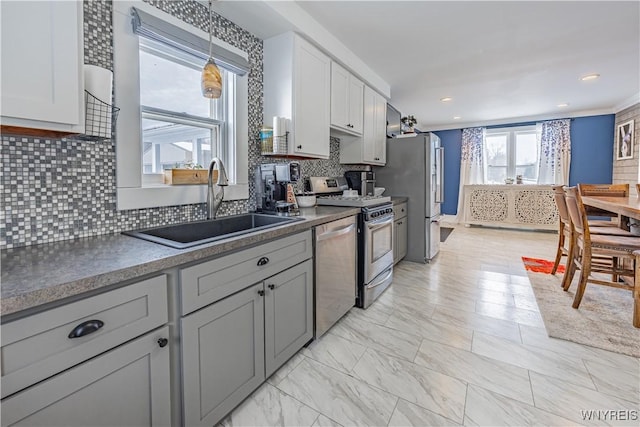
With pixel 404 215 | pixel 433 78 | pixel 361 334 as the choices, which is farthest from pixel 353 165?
pixel 361 334

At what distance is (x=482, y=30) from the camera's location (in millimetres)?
2643

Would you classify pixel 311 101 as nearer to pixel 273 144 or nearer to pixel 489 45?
pixel 273 144

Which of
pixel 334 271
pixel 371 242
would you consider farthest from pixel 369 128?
pixel 334 271

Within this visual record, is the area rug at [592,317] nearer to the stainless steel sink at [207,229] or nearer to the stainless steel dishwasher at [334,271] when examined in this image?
the stainless steel dishwasher at [334,271]

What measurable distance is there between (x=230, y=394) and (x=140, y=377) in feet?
Result: 1.59

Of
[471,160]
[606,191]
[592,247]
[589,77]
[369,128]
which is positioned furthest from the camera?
[471,160]

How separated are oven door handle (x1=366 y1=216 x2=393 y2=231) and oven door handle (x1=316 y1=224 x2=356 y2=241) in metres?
0.20

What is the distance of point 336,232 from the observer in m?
2.17

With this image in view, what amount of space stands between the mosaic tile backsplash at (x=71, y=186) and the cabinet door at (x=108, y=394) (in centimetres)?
71

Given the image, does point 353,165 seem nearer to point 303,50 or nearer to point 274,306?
point 303,50

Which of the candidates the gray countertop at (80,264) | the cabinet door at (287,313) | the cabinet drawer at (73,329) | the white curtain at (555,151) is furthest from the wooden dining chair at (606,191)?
the cabinet drawer at (73,329)

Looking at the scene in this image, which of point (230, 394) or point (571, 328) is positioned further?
point (571, 328)

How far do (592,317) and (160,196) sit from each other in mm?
3269

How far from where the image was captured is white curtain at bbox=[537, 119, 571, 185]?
6.03 m
